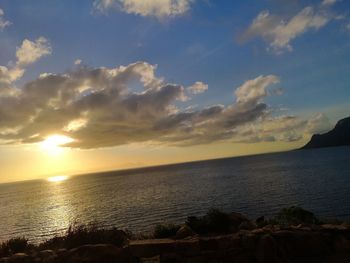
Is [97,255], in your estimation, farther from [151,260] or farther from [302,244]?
[302,244]

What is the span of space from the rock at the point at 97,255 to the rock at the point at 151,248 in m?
0.35

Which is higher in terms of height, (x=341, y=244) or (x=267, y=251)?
(x=267, y=251)

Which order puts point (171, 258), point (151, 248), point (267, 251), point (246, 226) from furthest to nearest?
point (246, 226) < point (151, 248) < point (267, 251) < point (171, 258)

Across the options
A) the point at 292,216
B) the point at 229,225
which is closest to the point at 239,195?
the point at 292,216

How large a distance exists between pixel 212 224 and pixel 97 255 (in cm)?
671

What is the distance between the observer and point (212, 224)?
19.2 meters

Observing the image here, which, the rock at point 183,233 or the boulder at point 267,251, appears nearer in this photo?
the boulder at point 267,251

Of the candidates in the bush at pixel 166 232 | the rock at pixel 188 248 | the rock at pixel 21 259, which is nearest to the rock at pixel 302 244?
the rock at pixel 188 248

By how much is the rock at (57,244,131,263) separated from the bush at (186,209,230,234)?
15.9ft

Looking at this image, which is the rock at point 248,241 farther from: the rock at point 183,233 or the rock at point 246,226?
the rock at point 246,226

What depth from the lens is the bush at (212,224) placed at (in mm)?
19031

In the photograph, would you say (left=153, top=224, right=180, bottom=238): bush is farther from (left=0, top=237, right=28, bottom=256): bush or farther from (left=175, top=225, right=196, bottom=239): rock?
(left=0, top=237, right=28, bottom=256): bush

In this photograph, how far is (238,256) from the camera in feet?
47.9

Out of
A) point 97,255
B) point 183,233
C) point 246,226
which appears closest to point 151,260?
point 97,255
